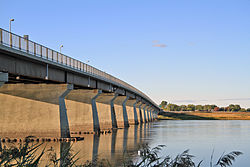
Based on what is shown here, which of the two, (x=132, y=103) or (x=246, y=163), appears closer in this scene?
(x=246, y=163)

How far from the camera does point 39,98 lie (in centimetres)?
4969

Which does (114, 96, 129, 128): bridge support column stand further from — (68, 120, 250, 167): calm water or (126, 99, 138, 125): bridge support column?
(68, 120, 250, 167): calm water

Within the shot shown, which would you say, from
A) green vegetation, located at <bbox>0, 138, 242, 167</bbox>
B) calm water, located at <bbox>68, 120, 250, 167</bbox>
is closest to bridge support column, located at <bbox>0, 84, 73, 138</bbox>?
calm water, located at <bbox>68, 120, 250, 167</bbox>

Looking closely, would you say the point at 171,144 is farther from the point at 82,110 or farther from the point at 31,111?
the point at 82,110

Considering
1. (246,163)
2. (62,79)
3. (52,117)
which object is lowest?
(246,163)

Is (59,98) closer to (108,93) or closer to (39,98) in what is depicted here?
(39,98)

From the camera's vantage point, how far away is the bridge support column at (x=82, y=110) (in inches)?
2618

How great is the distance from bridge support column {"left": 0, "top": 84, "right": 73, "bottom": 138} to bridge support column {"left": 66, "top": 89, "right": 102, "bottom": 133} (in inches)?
641

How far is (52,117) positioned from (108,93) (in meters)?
33.4

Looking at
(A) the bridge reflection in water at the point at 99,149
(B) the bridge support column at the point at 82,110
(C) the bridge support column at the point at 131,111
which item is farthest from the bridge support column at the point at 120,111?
(A) the bridge reflection in water at the point at 99,149

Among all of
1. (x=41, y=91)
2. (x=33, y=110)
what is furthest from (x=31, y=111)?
(x=41, y=91)

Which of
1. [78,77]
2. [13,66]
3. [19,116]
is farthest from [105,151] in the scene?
[78,77]

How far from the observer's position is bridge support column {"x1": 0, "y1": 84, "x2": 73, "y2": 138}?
49.2 m

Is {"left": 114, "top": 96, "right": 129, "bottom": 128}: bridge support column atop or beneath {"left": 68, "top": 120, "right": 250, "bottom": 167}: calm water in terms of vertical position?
atop
